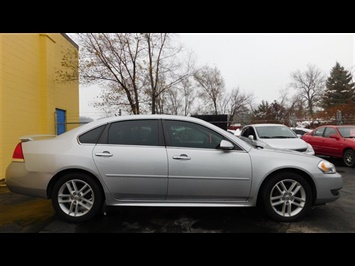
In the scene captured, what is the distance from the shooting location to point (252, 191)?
3.47 m

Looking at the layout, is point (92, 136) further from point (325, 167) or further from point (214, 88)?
point (214, 88)

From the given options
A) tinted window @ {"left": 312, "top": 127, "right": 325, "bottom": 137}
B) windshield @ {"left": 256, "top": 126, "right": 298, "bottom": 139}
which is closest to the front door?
windshield @ {"left": 256, "top": 126, "right": 298, "bottom": 139}

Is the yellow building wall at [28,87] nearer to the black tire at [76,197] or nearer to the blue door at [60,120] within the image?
the blue door at [60,120]

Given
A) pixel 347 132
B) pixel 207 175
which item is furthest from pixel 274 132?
pixel 207 175

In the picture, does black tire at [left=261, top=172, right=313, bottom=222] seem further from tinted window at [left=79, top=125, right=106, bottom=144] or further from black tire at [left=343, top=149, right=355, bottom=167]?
black tire at [left=343, top=149, right=355, bottom=167]

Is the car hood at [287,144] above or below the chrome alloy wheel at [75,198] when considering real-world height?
above

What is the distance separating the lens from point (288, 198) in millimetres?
3518

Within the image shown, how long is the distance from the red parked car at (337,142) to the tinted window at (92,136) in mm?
8165

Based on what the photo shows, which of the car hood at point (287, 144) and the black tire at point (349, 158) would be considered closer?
the car hood at point (287, 144)

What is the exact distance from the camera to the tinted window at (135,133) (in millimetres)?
3594

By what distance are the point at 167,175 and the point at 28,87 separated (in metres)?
6.86

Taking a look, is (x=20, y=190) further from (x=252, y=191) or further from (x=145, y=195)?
(x=252, y=191)

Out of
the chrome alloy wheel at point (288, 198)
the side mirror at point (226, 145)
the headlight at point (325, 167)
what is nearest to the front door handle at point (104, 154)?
the side mirror at point (226, 145)
